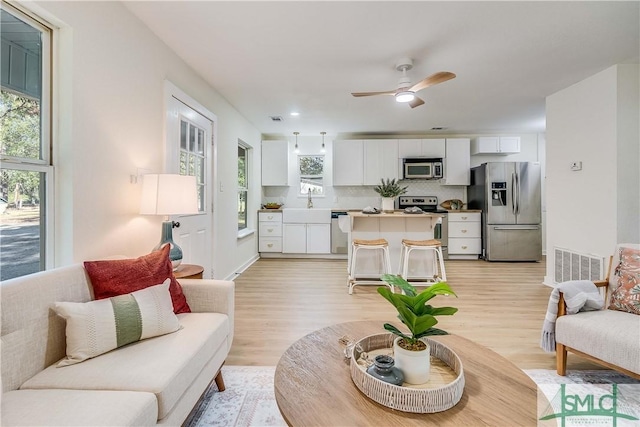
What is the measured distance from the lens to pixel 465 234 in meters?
5.50

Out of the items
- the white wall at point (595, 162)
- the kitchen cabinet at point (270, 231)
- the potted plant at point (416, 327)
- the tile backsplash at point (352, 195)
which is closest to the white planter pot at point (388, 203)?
the white wall at point (595, 162)

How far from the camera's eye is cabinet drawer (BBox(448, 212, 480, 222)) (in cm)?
548

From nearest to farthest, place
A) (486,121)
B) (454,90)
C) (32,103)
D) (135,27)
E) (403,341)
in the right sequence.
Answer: (403,341) → (32,103) → (135,27) → (454,90) → (486,121)

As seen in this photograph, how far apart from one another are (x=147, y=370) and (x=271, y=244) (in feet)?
14.8

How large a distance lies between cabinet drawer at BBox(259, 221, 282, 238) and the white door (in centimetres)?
216

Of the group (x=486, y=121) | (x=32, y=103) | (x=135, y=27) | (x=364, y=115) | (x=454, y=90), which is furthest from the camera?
(x=486, y=121)

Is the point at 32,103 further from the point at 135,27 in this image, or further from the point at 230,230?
the point at 230,230

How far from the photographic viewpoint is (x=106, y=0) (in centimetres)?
191

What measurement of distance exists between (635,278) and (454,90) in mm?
2645

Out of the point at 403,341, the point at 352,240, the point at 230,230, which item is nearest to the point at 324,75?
the point at 352,240

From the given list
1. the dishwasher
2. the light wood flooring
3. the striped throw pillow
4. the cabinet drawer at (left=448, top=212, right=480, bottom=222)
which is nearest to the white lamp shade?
the striped throw pillow

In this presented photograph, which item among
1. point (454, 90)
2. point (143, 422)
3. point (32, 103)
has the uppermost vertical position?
point (454, 90)

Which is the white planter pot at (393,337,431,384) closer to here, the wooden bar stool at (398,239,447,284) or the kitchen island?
the wooden bar stool at (398,239,447,284)

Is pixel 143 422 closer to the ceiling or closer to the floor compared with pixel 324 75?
closer to the floor
